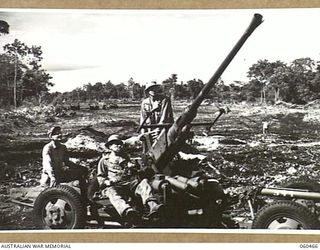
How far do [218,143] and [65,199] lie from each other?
1.11ft

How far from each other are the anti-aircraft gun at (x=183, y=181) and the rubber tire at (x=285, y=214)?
3.2 inches

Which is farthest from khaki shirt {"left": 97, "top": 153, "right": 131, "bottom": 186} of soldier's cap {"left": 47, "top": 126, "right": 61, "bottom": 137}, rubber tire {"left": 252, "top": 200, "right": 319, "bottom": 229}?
rubber tire {"left": 252, "top": 200, "right": 319, "bottom": 229}

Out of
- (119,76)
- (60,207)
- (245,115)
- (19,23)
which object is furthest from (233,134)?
(19,23)

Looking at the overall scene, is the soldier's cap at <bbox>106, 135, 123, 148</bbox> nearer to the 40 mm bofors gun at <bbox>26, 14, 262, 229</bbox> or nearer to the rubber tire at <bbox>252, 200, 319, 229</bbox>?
the 40 mm bofors gun at <bbox>26, 14, 262, 229</bbox>

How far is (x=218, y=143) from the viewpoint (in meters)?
1.28

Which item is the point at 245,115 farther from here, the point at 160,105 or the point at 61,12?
the point at 61,12

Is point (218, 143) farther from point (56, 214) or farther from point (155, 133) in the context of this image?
point (56, 214)

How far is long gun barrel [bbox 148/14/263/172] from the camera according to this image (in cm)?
126

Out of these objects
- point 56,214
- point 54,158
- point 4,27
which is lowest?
point 56,214

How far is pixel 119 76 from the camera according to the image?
1279 mm

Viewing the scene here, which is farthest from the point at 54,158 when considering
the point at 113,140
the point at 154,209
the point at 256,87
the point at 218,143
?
the point at 256,87

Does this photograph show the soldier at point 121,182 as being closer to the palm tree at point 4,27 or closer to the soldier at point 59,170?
the soldier at point 59,170

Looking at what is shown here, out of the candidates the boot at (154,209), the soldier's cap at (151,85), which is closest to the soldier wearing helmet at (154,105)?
the soldier's cap at (151,85)

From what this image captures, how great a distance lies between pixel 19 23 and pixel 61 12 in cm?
9
